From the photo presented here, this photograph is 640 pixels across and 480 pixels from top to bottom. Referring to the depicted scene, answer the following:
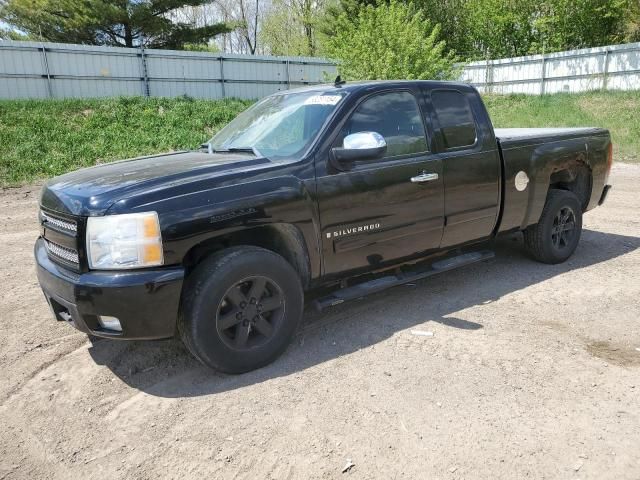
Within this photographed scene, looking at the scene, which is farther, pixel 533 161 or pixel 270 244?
pixel 533 161

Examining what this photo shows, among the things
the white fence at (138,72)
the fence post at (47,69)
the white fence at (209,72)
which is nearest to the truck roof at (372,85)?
the white fence at (138,72)

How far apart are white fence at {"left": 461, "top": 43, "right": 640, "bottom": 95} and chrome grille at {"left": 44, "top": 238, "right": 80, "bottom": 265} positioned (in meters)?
21.5

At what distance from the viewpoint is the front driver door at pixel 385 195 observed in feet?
12.9

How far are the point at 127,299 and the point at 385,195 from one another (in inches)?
79.2

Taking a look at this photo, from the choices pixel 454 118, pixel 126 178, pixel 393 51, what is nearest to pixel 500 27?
pixel 393 51

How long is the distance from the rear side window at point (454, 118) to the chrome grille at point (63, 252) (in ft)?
9.93

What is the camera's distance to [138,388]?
3.49 m

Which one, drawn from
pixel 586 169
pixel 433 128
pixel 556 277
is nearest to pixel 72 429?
pixel 433 128

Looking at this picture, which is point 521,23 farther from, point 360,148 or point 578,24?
point 360,148

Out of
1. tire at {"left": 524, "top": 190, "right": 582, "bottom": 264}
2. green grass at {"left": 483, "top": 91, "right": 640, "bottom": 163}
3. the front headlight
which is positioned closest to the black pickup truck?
the front headlight

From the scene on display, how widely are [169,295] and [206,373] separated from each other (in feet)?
2.36

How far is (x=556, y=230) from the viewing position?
19.1ft

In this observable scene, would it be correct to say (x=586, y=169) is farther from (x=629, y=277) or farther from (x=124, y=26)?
(x=124, y=26)

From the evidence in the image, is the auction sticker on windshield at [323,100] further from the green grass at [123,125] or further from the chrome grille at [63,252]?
the green grass at [123,125]
